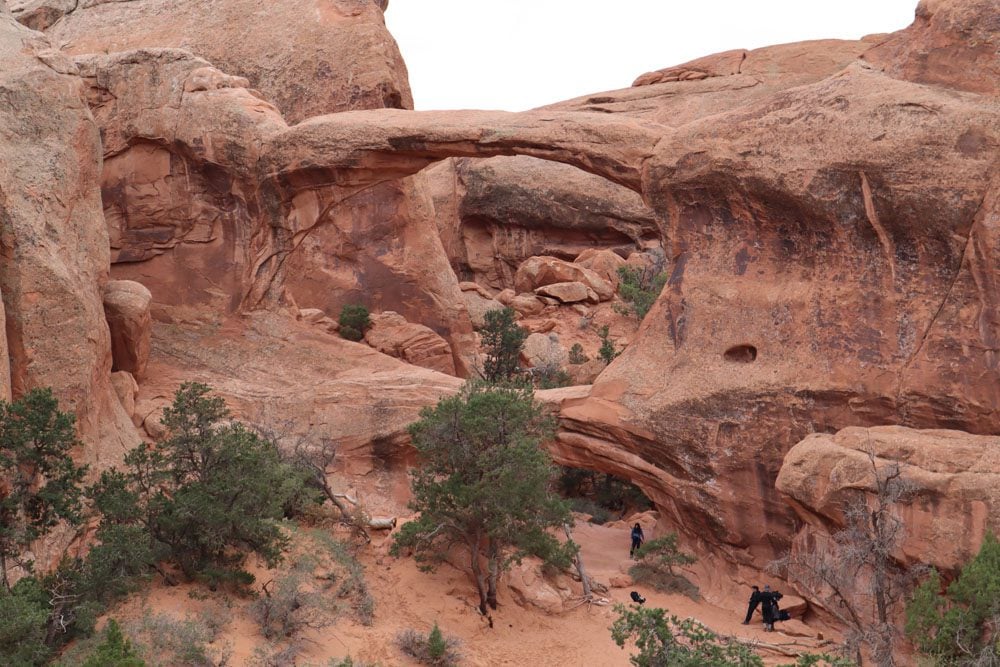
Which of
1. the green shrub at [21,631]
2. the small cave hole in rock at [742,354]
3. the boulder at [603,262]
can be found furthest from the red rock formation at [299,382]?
the boulder at [603,262]

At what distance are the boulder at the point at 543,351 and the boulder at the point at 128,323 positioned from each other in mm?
10062

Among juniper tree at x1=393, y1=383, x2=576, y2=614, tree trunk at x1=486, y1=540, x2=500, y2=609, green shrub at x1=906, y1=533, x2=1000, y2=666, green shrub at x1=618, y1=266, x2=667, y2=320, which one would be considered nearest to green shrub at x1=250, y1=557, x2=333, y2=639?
juniper tree at x1=393, y1=383, x2=576, y2=614

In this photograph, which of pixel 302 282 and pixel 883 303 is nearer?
pixel 883 303

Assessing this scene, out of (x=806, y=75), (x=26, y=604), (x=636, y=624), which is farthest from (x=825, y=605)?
(x=806, y=75)

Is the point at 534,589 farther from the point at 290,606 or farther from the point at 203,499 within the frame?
the point at 203,499

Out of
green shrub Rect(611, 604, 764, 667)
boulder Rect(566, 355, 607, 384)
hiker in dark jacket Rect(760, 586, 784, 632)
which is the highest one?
boulder Rect(566, 355, 607, 384)

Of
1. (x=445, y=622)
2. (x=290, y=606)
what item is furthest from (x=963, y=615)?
(x=290, y=606)

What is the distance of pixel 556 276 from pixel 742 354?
652 inches

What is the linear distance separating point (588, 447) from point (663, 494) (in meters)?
1.38

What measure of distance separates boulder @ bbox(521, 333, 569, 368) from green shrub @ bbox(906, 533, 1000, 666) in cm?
1330

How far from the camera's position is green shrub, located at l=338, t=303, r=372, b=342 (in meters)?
26.8

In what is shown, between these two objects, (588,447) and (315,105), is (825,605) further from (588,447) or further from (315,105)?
(315,105)

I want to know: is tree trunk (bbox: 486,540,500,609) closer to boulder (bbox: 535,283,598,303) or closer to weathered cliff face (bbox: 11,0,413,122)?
weathered cliff face (bbox: 11,0,413,122)

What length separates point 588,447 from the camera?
20391 mm
